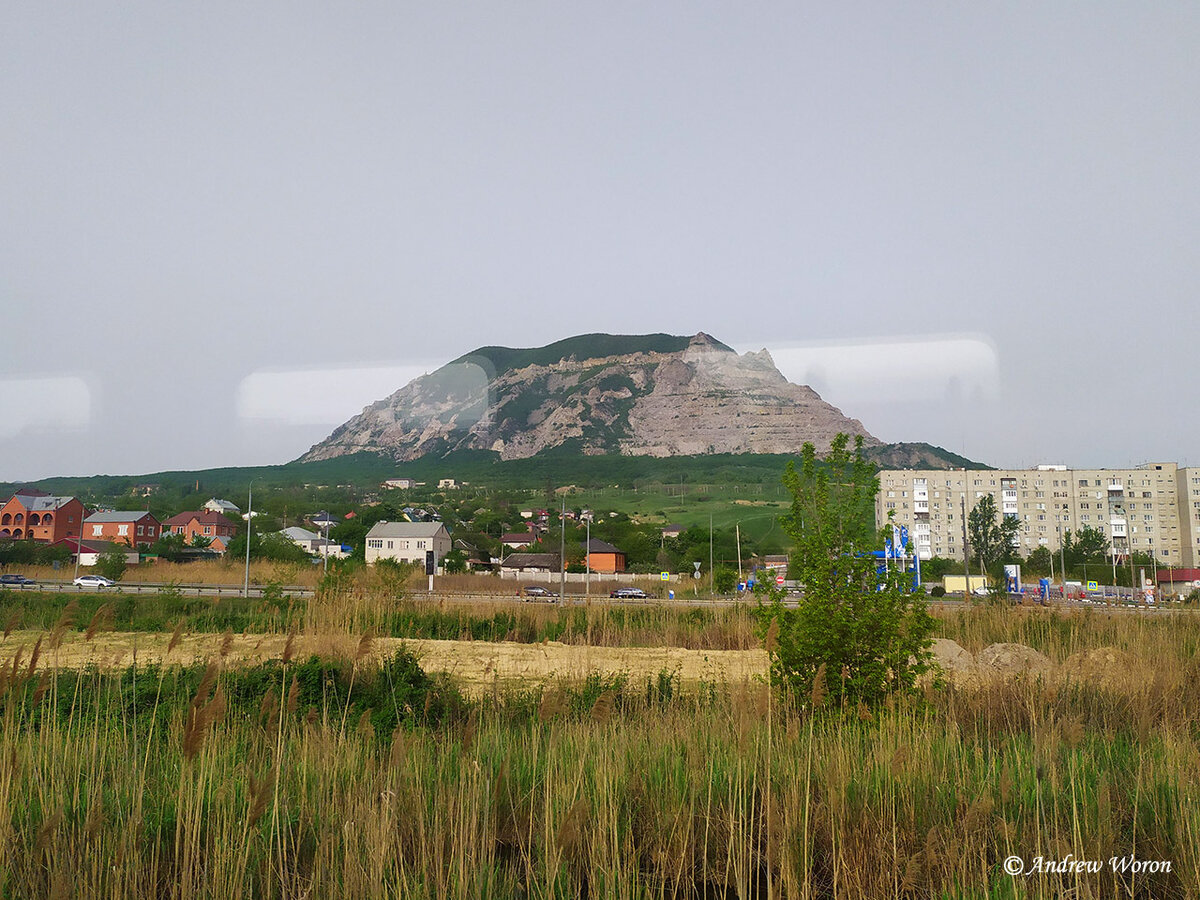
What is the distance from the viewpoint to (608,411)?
171 metres

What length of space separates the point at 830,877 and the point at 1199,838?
5.06ft

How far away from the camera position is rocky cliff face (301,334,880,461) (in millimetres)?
138125

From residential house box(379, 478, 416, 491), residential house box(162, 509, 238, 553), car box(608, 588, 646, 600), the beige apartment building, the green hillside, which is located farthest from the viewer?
residential house box(379, 478, 416, 491)

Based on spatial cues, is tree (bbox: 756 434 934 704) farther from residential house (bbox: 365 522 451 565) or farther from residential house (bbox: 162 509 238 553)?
residential house (bbox: 365 522 451 565)

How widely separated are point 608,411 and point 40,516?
124 m

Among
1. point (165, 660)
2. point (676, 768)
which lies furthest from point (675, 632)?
point (676, 768)

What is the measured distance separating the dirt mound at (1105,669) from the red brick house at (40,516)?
58.4m

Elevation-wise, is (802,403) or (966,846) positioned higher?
(802,403)

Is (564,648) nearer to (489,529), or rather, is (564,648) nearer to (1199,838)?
(1199,838)

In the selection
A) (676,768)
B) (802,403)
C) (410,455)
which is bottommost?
(676,768)

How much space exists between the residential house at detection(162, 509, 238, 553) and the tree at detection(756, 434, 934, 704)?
6154 centimetres

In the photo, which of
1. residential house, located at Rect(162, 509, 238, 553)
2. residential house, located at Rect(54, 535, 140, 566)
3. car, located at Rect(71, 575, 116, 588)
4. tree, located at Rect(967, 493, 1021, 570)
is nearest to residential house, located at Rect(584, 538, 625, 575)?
residential house, located at Rect(162, 509, 238, 553)

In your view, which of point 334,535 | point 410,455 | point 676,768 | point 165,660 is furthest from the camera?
point 410,455

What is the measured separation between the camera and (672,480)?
11788 centimetres
